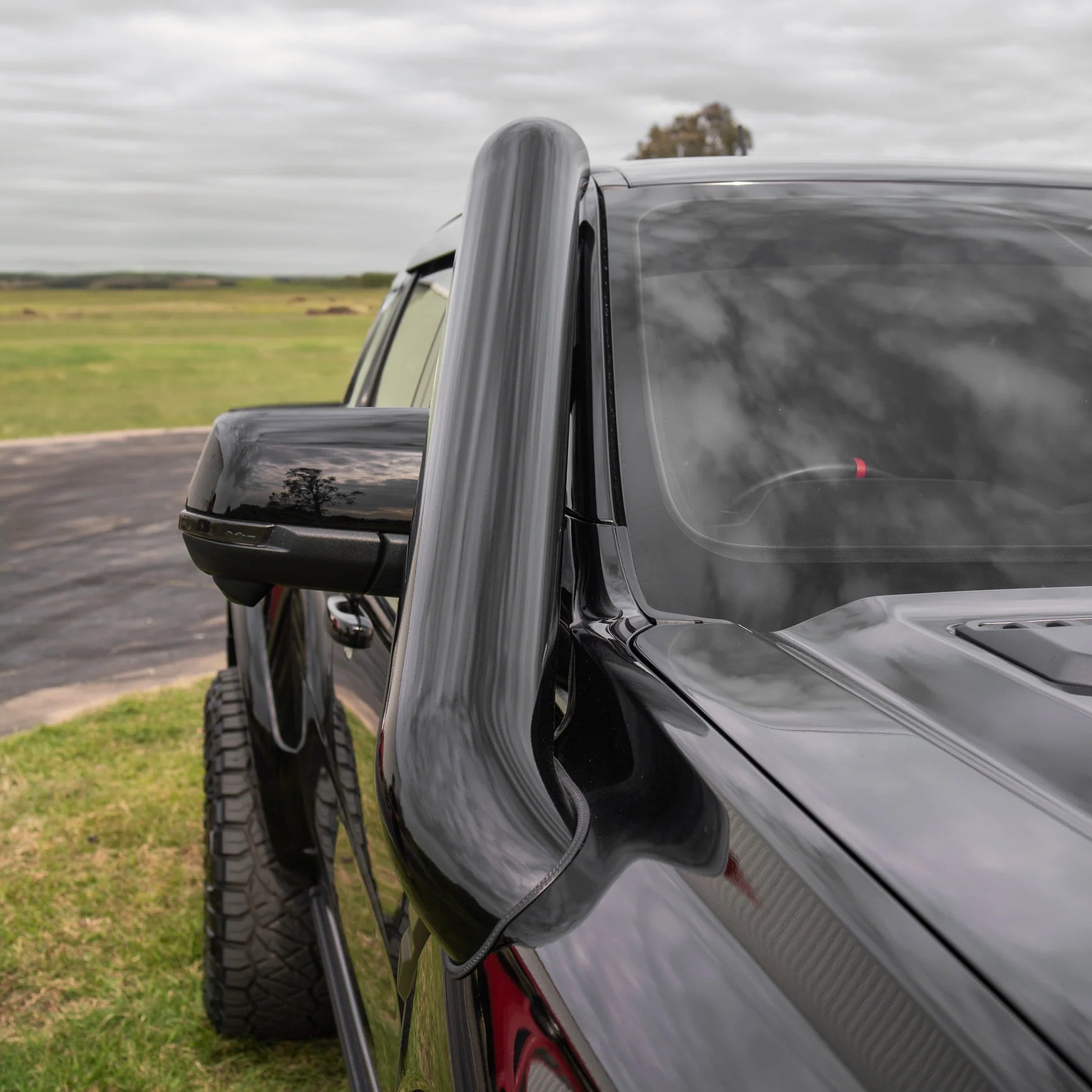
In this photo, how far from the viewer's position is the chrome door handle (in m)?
1.92

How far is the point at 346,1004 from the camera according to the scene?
198cm

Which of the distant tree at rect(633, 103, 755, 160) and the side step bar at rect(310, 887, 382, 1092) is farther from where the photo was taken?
the distant tree at rect(633, 103, 755, 160)

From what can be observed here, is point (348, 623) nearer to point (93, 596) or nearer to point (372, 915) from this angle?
point (372, 915)

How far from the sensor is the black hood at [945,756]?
2.40ft

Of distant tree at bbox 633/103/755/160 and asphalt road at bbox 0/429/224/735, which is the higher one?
distant tree at bbox 633/103/755/160

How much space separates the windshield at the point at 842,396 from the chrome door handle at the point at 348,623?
2.16ft

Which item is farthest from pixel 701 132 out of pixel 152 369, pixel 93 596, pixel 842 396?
pixel 152 369

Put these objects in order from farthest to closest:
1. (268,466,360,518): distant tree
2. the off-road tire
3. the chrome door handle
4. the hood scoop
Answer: the off-road tire
the chrome door handle
(268,466,360,518): distant tree
the hood scoop

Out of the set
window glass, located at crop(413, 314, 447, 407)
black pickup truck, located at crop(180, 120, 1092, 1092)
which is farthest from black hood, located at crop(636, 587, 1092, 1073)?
window glass, located at crop(413, 314, 447, 407)

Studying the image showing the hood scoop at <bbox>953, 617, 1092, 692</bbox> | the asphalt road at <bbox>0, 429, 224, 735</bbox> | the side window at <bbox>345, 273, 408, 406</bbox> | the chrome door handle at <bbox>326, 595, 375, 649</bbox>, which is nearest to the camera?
the hood scoop at <bbox>953, 617, 1092, 692</bbox>

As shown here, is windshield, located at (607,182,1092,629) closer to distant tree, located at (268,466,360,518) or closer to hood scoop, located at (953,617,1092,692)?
hood scoop, located at (953,617,1092,692)

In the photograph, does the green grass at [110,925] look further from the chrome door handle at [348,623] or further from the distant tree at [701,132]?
the distant tree at [701,132]

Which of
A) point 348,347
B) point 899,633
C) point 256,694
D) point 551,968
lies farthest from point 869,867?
point 348,347

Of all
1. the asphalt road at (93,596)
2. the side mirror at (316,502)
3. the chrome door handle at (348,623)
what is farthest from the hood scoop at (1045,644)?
the asphalt road at (93,596)
